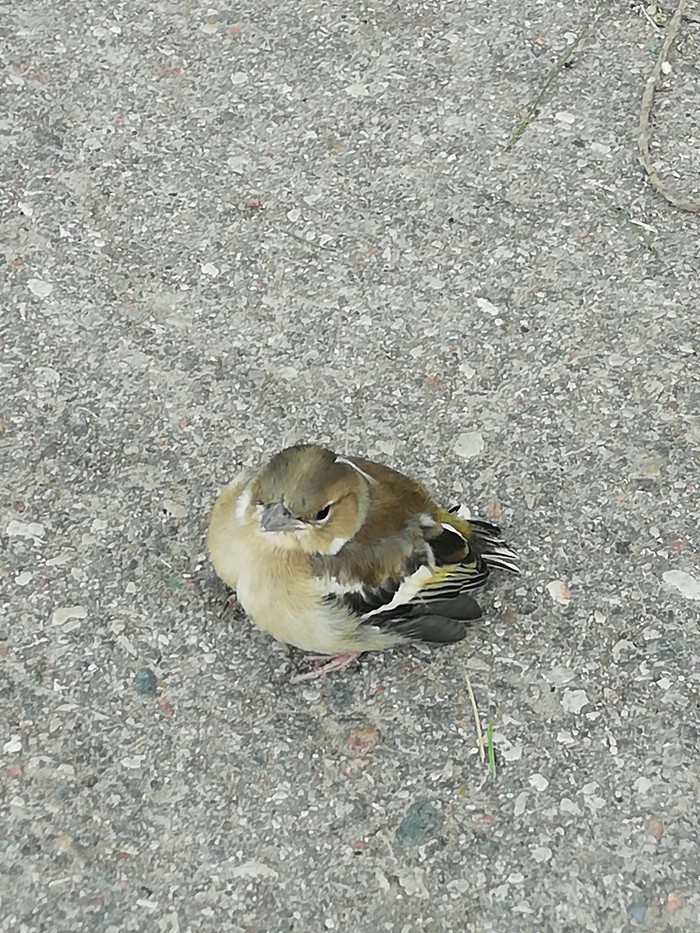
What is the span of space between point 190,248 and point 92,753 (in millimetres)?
1794

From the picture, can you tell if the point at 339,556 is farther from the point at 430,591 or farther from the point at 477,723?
the point at 477,723

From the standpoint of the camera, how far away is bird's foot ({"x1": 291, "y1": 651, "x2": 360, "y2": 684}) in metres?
3.27

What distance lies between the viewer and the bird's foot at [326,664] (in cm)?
327

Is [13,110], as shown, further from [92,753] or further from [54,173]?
[92,753]

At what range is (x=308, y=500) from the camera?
2881mm

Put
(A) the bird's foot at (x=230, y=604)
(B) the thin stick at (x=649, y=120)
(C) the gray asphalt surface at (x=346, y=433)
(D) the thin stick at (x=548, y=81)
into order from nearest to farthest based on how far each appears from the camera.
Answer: (C) the gray asphalt surface at (x=346, y=433) < (A) the bird's foot at (x=230, y=604) < (B) the thin stick at (x=649, y=120) < (D) the thin stick at (x=548, y=81)

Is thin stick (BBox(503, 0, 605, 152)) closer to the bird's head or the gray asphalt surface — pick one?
the gray asphalt surface

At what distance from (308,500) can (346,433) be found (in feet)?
2.88

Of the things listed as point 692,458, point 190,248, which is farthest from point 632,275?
point 190,248

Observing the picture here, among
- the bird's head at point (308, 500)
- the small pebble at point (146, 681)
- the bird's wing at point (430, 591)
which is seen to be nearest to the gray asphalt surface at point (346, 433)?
the small pebble at point (146, 681)

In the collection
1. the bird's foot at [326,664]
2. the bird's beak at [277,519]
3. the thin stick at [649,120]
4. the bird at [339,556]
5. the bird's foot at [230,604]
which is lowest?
the bird's foot at [326,664]

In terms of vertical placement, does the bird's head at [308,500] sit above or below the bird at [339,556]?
above

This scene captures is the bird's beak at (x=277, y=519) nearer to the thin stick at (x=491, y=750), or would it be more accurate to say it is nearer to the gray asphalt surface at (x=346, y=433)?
the gray asphalt surface at (x=346, y=433)

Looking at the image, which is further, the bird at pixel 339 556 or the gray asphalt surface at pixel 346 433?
the gray asphalt surface at pixel 346 433
